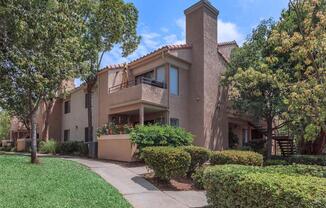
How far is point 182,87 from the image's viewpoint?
2381 centimetres

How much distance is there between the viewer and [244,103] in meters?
23.5

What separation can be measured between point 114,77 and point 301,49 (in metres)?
17.0

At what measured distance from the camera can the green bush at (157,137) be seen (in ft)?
58.2

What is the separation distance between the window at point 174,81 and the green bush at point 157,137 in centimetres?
551

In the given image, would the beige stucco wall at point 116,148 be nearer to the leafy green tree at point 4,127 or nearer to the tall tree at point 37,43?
the tall tree at point 37,43

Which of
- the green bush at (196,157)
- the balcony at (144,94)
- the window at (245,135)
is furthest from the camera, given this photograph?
the window at (245,135)

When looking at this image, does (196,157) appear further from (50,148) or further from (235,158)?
(50,148)

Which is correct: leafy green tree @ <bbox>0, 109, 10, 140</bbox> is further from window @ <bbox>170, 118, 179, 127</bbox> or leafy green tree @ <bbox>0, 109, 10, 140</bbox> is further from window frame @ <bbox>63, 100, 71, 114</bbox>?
window @ <bbox>170, 118, 179, 127</bbox>

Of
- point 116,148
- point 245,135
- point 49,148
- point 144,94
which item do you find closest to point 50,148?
point 49,148

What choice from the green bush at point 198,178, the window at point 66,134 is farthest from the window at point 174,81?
the window at point 66,134

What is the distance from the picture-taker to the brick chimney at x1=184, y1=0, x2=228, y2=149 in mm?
23156

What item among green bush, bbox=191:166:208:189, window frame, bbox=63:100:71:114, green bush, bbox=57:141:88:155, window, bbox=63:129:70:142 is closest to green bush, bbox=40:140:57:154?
green bush, bbox=57:141:88:155

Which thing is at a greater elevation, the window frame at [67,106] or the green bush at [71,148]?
the window frame at [67,106]

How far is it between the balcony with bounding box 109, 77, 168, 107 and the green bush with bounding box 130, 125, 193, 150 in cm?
343
